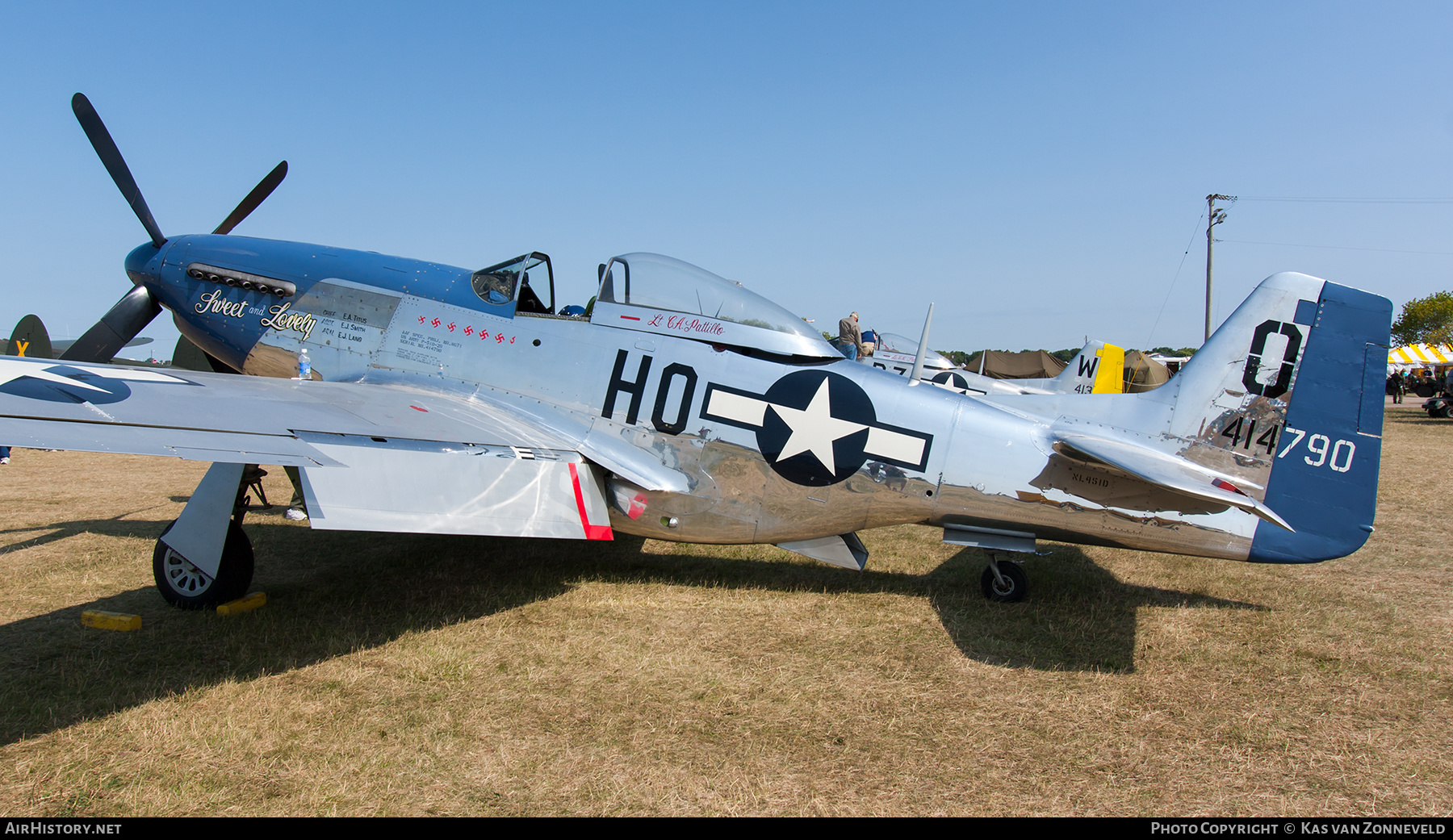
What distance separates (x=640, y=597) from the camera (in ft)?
17.9

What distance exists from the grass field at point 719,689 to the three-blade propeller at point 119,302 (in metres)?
1.87

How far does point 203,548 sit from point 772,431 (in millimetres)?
3694

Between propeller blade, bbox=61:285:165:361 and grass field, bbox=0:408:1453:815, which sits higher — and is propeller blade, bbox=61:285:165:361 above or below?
above

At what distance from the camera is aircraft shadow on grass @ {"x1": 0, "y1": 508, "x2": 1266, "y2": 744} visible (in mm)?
3838

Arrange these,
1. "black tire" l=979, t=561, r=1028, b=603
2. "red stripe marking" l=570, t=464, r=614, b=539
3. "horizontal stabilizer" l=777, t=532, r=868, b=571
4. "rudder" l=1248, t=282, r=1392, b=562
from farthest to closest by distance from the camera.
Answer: "black tire" l=979, t=561, r=1028, b=603
"horizontal stabilizer" l=777, t=532, r=868, b=571
"rudder" l=1248, t=282, r=1392, b=562
"red stripe marking" l=570, t=464, r=614, b=539

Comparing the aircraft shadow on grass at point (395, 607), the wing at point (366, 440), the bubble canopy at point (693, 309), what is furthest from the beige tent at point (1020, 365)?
the wing at point (366, 440)

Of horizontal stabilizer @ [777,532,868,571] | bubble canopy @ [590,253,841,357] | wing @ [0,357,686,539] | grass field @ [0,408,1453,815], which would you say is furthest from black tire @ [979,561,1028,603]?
wing @ [0,357,686,539]

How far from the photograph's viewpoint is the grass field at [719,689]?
2947 mm

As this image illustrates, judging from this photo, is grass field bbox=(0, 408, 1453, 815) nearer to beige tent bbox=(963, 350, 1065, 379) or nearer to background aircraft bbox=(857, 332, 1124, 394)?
background aircraft bbox=(857, 332, 1124, 394)

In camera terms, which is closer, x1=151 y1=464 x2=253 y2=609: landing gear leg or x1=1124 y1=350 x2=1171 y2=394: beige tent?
x1=151 y1=464 x2=253 y2=609: landing gear leg

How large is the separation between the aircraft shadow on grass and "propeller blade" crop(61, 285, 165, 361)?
5.47 feet

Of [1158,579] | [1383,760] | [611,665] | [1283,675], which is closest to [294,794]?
[611,665]

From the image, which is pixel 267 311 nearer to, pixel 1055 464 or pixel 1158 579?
pixel 1055 464
